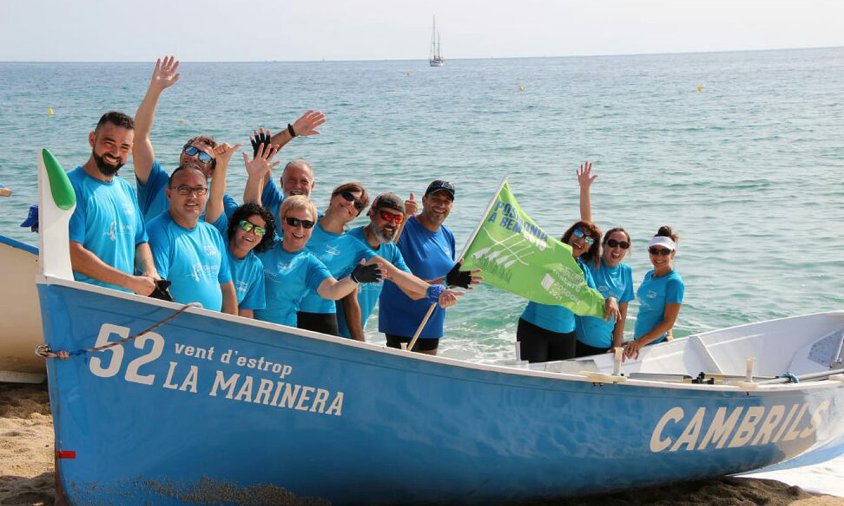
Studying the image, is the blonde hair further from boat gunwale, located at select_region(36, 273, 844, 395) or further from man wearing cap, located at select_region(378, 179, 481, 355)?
man wearing cap, located at select_region(378, 179, 481, 355)

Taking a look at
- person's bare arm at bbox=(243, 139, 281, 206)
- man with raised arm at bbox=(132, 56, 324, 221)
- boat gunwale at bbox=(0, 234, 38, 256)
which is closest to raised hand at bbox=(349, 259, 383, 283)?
person's bare arm at bbox=(243, 139, 281, 206)

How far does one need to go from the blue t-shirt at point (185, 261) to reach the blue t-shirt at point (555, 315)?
267 centimetres

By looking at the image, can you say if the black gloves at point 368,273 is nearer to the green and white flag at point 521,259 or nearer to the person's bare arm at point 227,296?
the person's bare arm at point 227,296

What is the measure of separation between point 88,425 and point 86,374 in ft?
0.94

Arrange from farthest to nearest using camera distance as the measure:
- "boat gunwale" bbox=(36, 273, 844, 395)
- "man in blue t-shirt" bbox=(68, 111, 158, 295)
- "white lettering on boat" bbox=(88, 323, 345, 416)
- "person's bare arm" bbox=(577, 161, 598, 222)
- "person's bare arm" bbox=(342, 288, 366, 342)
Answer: "person's bare arm" bbox=(577, 161, 598, 222) → "person's bare arm" bbox=(342, 288, 366, 342) → "man in blue t-shirt" bbox=(68, 111, 158, 295) → "white lettering on boat" bbox=(88, 323, 345, 416) → "boat gunwale" bbox=(36, 273, 844, 395)

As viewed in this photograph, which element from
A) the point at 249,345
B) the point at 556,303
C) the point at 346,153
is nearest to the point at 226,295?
the point at 249,345

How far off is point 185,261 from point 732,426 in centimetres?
371

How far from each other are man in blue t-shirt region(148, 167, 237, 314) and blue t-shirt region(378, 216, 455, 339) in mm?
1640

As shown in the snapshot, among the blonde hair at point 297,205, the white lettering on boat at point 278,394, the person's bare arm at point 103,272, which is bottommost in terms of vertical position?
the white lettering on boat at point 278,394

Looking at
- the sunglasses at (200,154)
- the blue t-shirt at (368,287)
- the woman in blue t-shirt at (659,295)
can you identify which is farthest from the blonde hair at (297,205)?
the woman in blue t-shirt at (659,295)

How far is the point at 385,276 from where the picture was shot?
547 cm

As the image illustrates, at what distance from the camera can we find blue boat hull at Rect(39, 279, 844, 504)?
4.61 m

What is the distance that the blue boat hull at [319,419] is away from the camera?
181 inches

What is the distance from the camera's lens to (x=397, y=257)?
5.97 metres
